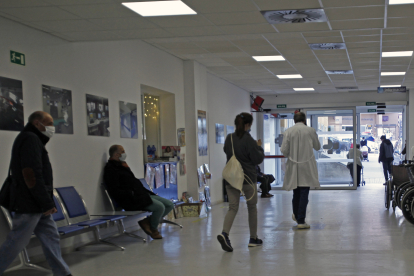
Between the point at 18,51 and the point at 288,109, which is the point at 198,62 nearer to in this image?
the point at 18,51

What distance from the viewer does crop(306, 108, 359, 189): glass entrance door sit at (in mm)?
13664

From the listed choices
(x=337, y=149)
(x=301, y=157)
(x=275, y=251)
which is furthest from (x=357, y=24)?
(x=337, y=149)

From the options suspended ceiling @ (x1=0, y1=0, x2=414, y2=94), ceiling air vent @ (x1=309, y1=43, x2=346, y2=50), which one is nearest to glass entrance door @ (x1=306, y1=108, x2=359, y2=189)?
suspended ceiling @ (x1=0, y1=0, x2=414, y2=94)

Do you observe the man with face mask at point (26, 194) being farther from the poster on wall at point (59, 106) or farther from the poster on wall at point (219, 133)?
the poster on wall at point (219, 133)

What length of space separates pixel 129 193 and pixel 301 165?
2324 millimetres

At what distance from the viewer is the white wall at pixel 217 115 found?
35.1 feet

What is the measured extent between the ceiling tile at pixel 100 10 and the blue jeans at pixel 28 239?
200cm

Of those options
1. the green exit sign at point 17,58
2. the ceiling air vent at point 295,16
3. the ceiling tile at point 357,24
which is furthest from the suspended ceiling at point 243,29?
the green exit sign at point 17,58

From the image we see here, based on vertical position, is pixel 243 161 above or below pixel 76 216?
above

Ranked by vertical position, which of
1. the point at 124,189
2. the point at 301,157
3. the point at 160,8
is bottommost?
the point at 124,189

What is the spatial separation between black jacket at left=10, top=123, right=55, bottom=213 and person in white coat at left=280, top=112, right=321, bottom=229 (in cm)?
354

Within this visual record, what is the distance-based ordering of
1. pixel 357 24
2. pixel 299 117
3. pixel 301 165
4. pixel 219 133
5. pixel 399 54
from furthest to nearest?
pixel 219 133, pixel 399 54, pixel 299 117, pixel 301 165, pixel 357 24

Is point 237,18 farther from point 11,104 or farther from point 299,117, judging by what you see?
point 11,104

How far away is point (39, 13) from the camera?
15.0 ft
